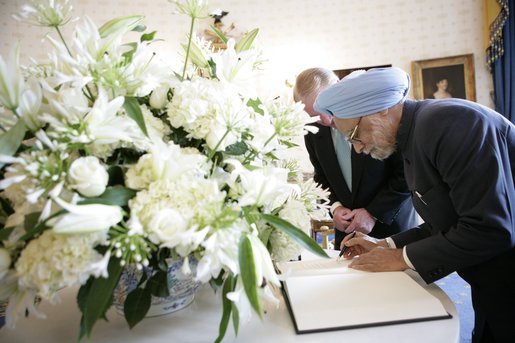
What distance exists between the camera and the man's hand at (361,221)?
1.83 m

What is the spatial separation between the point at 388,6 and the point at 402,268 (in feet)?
14.4

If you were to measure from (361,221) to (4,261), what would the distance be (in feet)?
5.34

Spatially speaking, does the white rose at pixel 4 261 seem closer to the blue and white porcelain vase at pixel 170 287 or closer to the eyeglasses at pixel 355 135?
the blue and white porcelain vase at pixel 170 287

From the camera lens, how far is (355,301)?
82cm

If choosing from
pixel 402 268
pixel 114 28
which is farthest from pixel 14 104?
pixel 402 268

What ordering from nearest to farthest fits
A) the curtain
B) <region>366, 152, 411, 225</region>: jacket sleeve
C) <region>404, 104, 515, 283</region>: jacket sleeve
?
<region>404, 104, 515, 283</region>: jacket sleeve
<region>366, 152, 411, 225</region>: jacket sleeve
the curtain

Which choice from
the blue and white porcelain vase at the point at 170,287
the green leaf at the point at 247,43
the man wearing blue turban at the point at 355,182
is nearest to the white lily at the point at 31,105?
the blue and white porcelain vase at the point at 170,287

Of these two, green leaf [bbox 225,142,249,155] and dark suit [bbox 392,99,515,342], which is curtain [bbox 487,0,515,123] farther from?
green leaf [bbox 225,142,249,155]

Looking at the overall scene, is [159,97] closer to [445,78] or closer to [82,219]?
[82,219]

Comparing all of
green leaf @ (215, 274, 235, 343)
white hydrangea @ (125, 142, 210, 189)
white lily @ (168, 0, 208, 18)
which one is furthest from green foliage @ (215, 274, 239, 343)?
white lily @ (168, 0, 208, 18)

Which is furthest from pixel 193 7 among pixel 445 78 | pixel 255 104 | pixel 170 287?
pixel 445 78

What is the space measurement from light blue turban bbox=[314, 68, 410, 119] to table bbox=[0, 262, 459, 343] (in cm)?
66

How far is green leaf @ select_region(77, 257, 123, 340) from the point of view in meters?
0.50

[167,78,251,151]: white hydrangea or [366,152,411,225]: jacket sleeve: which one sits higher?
[167,78,251,151]: white hydrangea
